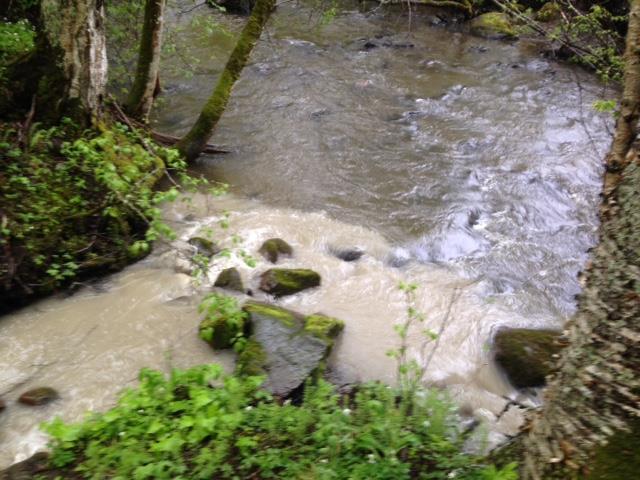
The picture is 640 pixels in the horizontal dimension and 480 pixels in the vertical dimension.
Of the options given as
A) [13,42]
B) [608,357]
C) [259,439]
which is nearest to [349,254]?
[259,439]

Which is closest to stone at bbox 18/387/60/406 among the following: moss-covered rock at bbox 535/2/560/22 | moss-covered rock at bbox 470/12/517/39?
moss-covered rock at bbox 470/12/517/39

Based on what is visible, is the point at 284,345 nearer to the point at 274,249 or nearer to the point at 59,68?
the point at 274,249

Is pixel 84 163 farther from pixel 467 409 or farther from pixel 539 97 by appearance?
pixel 539 97

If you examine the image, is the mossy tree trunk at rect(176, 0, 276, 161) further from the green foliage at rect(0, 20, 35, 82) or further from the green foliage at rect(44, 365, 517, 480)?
the green foliage at rect(44, 365, 517, 480)

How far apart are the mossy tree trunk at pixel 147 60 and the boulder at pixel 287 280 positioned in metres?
3.58

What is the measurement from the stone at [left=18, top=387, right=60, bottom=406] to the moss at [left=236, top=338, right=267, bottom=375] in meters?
1.47

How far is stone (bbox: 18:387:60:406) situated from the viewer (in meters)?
4.20

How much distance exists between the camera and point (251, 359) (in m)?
4.39

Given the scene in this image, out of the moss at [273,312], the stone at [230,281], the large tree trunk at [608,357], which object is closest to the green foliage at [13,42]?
the stone at [230,281]

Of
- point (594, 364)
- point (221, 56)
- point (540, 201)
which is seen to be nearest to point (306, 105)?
point (221, 56)

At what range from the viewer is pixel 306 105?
1055 centimetres

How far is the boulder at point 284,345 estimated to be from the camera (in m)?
4.27

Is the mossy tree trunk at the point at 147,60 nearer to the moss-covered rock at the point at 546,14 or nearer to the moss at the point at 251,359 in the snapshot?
the moss at the point at 251,359

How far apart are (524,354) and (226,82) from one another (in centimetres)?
535
